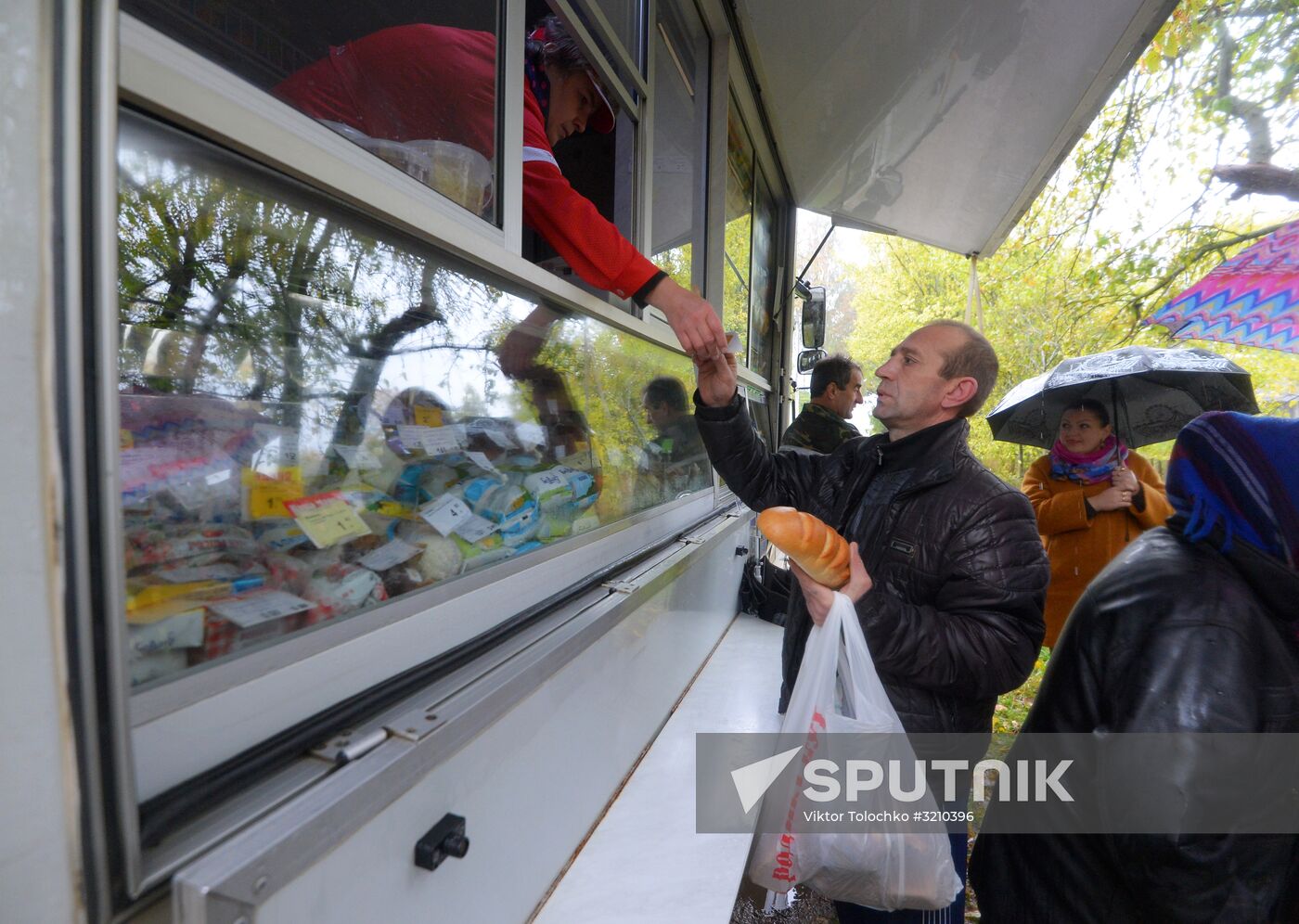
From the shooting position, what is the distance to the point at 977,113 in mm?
3834

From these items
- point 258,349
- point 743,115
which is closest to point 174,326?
point 258,349

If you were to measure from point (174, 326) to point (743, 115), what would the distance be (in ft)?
12.6

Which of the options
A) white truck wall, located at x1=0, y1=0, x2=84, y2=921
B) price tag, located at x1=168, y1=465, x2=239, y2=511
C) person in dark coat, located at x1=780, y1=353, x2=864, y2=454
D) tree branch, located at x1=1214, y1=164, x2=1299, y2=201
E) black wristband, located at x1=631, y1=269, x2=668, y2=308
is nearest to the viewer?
white truck wall, located at x1=0, y1=0, x2=84, y2=921

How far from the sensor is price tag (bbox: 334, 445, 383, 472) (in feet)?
3.60

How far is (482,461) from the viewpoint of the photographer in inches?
58.1

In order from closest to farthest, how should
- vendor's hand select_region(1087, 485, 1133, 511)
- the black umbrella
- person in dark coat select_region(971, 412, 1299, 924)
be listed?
person in dark coat select_region(971, 412, 1299, 924) → the black umbrella → vendor's hand select_region(1087, 485, 1133, 511)

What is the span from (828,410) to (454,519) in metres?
2.84

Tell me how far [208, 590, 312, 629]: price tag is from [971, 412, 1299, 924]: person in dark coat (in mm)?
1424

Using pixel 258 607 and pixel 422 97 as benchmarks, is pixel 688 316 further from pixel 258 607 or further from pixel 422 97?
pixel 258 607

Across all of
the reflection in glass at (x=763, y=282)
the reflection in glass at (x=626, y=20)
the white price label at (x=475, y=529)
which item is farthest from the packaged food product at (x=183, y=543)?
the reflection in glass at (x=763, y=282)

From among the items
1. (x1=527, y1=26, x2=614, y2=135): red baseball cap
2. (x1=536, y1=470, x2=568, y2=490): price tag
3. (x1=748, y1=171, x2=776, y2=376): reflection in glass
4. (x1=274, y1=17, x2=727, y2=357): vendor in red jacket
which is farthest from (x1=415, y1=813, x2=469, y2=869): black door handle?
(x1=748, y1=171, x2=776, y2=376): reflection in glass

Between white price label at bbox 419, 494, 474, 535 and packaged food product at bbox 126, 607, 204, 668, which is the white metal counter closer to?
white price label at bbox 419, 494, 474, 535

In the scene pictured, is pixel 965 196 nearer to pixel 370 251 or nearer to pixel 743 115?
pixel 743 115

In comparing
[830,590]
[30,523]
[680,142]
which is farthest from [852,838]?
[680,142]
